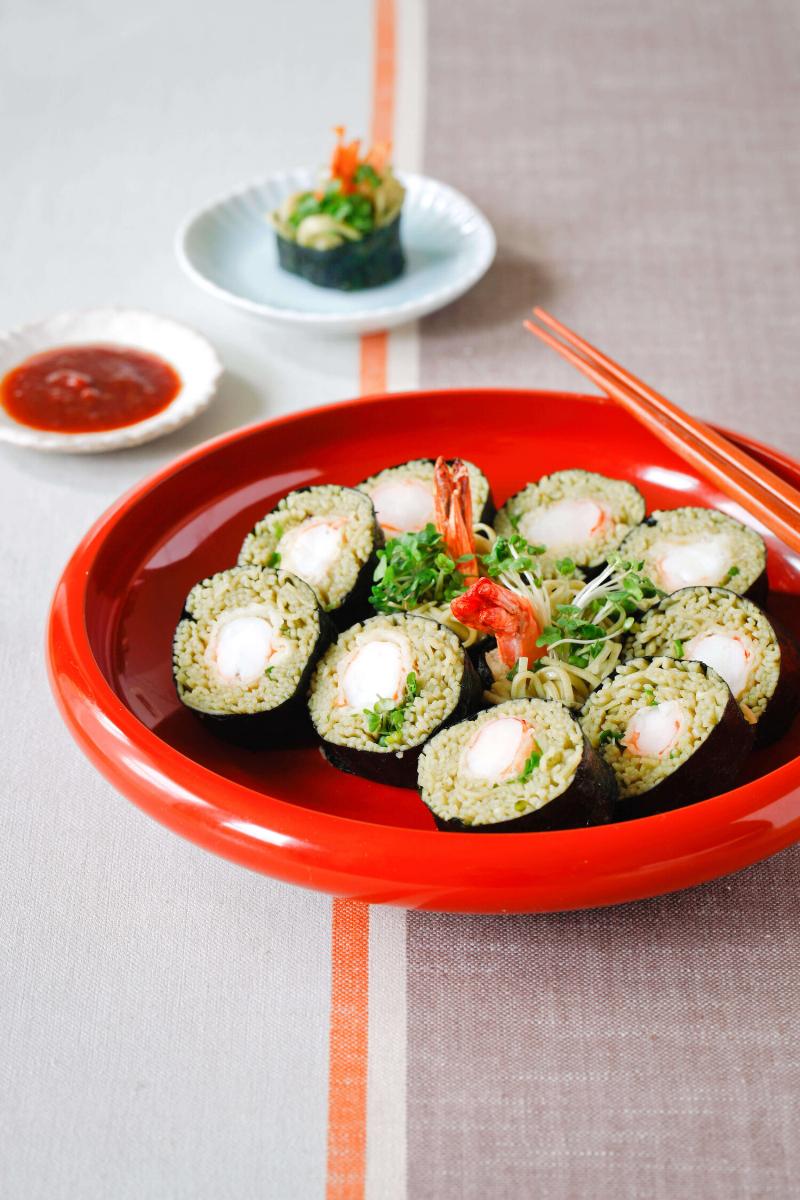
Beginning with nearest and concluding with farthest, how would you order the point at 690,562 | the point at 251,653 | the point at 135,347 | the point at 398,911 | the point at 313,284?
1. the point at 398,911
2. the point at 251,653
3. the point at 690,562
4. the point at 135,347
5. the point at 313,284

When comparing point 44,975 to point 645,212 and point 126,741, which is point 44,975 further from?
point 645,212

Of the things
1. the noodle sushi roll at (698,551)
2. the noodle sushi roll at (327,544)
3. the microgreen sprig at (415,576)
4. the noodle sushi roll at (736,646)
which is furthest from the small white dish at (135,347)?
the noodle sushi roll at (736,646)

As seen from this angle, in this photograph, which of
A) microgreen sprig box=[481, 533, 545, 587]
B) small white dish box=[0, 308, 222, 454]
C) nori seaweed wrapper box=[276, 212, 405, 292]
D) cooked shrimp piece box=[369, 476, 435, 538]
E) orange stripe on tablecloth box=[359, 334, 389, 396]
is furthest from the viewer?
nori seaweed wrapper box=[276, 212, 405, 292]

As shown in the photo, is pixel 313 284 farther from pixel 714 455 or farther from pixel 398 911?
pixel 398 911

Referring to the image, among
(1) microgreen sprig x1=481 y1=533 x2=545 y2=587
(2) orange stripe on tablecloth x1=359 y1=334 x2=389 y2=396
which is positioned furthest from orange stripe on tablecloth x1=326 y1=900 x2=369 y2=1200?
(2) orange stripe on tablecloth x1=359 y1=334 x2=389 y2=396

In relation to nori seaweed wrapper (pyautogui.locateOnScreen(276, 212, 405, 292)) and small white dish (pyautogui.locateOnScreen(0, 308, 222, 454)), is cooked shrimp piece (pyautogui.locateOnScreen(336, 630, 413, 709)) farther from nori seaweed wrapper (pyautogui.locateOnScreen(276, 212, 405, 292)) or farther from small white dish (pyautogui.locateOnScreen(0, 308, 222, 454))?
nori seaweed wrapper (pyautogui.locateOnScreen(276, 212, 405, 292))

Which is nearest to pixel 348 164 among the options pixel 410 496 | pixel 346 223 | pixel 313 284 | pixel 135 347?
pixel 346 223
